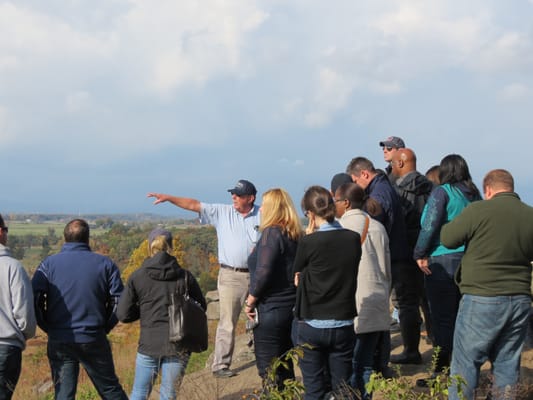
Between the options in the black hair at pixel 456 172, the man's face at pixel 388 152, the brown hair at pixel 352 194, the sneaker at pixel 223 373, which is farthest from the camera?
the sneaker at pixel 223 373

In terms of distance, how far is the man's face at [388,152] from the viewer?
6180 millimetres

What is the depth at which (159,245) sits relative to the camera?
4664mm

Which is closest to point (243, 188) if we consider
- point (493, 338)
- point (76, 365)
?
point (76, 365)

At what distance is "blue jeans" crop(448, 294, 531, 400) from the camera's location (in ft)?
13.4

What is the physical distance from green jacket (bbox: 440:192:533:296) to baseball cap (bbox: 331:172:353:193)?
50.3 inches

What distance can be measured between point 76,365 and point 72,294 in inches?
23.1

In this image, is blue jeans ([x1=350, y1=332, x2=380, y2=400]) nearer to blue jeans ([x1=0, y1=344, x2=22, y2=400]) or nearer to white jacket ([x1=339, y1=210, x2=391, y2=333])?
white jacket ([x1=339, y1=210, x2=391, y2=333])

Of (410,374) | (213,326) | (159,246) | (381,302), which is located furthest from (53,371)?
(213,326)

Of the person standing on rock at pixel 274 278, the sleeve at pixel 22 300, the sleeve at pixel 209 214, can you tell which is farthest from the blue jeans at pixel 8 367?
the sleeve at pixel 209 214

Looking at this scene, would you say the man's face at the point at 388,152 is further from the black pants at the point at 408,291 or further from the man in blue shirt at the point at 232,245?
the man in blue shirt at the point at 232,245

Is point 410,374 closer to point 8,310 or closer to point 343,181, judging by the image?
point 343,181

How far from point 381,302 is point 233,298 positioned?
2011mm

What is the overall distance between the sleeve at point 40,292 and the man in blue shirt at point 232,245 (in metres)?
1.87

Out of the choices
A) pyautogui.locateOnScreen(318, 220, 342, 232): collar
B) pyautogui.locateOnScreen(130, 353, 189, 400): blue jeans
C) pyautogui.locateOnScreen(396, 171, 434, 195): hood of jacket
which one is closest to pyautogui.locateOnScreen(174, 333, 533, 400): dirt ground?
pyautogui.locateOnScreen(130, 353, 189, 400): blue jeans
